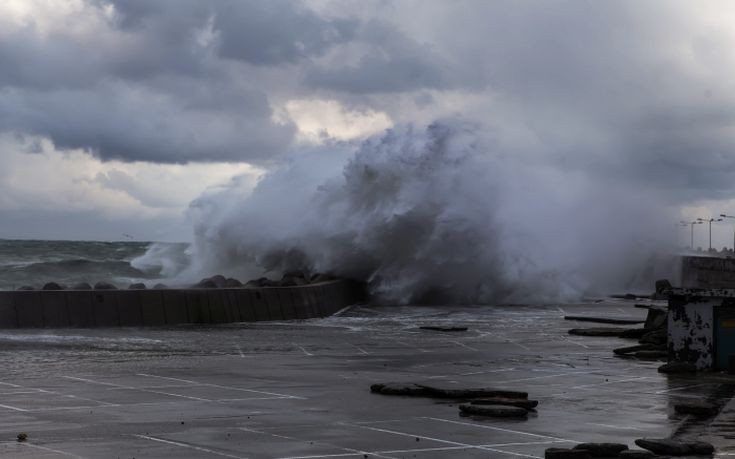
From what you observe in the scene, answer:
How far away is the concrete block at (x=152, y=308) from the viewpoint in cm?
2056

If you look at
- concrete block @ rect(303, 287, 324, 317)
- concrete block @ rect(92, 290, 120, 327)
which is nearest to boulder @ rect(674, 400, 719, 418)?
concrete block @ rect(92, 290, 120, 327)

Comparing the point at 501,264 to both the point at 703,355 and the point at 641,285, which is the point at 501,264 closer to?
the point at 641,285

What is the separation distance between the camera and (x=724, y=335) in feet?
48.2

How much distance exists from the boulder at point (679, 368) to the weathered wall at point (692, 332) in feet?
1.12

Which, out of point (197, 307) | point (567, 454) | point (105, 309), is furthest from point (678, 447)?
point (197, 307)

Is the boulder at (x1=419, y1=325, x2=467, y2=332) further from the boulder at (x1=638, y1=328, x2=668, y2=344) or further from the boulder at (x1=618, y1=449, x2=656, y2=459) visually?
the boulder at (x1=618, y1=449, x2=656, y2=459)

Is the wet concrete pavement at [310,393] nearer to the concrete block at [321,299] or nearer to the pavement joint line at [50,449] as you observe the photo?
the pavement joint line at [50,449]

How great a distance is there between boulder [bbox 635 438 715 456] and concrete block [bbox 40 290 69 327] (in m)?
13.0

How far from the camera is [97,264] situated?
61.0 meters

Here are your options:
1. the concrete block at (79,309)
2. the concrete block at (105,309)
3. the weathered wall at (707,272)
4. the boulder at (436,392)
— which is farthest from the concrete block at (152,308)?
the weathered wall at (707,272)

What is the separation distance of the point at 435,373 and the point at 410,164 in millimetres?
22208

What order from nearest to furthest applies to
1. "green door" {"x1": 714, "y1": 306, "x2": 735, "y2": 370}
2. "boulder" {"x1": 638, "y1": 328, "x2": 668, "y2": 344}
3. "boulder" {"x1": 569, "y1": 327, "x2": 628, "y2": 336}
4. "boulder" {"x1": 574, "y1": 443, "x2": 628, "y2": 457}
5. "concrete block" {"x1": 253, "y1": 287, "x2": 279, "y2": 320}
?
"boulder" {"x1": 574, "y1": 443, "x2": 628, "y2": 457} → "green door" {"x1": 714, "y1": 306, "x2": 735, "y2": 370} → "boulder" {"x1": 638, "y1": 328, "x2": 668, "y2": 344} → "boulder" {"x1": 569, "y1": 327, "x2": 628, "y2": 336} → "concrete block" {"x1": 253, "y1": 287, "x2": 279, "y2": 320}

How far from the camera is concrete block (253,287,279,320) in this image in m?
23.0

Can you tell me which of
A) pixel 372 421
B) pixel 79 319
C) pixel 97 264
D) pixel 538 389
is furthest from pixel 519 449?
pixel 97 264
